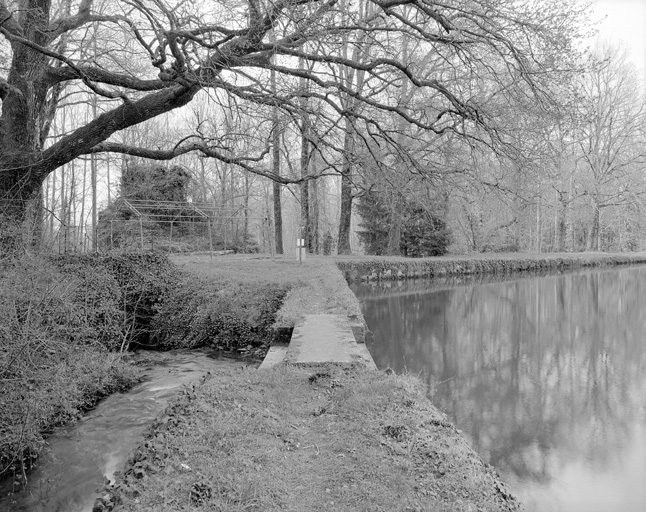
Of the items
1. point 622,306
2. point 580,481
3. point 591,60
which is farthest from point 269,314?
point 622,306

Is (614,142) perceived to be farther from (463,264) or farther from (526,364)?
(526,364)

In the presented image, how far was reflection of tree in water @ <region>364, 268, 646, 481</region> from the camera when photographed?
7.02 m

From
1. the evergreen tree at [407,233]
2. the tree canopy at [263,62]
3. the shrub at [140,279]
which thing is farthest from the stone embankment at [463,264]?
the tree canopy at [263,62]

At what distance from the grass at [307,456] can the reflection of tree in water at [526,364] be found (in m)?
2.56

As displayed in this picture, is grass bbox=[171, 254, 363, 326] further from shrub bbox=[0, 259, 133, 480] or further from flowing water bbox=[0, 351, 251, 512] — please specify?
shrub bbox=[0, 259, 133, 480]

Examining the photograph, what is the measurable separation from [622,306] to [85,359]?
17969 mm

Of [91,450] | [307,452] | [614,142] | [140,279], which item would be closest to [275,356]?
[91,450]

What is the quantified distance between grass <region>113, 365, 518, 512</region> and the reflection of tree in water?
2564 mm

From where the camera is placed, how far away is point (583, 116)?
25.7ft

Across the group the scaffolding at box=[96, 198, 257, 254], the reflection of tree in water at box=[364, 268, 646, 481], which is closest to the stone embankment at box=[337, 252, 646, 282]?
the reflection of tree in water at box=[364, 268, 646, 481]

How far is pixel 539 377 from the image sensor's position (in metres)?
9.96

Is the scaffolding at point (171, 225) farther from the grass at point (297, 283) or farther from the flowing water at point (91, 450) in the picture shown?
the flowing water at point (91, 450)

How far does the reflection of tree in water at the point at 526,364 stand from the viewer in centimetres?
702

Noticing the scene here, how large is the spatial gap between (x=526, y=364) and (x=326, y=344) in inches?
235
